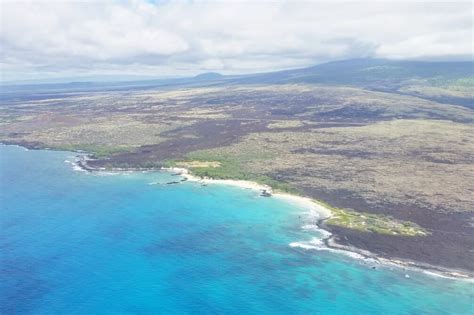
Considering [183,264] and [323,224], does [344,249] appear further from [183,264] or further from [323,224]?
[183,264]

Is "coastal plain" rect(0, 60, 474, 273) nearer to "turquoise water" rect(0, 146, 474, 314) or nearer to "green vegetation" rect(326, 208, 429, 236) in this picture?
"green vegetation" rect(326, 208, 429, 236)

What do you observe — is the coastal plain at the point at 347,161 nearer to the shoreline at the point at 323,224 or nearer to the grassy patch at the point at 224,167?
the grassy patch at the point at 224,167

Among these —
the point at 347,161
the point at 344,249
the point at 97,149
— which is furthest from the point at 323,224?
the point at 97,149

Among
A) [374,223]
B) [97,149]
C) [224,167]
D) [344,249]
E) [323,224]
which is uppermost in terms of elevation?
[97,149]

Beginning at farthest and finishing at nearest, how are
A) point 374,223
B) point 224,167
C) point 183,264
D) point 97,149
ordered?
point 97,149 < point 224,167 < point 374,223 < point 183,264

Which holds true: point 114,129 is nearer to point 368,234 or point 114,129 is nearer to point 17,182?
point 17,182

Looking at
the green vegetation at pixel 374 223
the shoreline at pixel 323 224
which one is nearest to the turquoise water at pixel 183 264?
the shoreline at pixel 323 224
